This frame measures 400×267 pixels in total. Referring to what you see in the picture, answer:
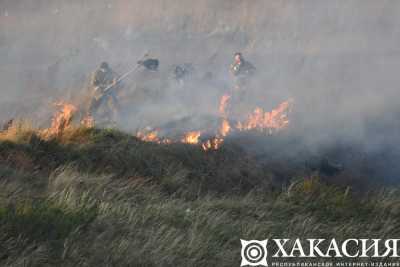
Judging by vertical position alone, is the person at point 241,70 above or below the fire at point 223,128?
above

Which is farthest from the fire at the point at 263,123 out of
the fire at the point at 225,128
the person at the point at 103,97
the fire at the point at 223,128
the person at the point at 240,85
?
the person at the point at 103,97

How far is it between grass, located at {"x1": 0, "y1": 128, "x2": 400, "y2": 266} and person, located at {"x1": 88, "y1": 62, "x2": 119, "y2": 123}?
35724mm

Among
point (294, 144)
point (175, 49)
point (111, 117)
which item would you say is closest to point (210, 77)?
point (111, 117)

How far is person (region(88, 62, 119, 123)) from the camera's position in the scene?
4765cm

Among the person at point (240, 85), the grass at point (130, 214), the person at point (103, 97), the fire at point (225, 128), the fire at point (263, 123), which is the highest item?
the person at point (240, 85)

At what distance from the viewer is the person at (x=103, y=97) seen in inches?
1876

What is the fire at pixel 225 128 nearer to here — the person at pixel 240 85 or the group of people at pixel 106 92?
the group of people at pixel 106 92

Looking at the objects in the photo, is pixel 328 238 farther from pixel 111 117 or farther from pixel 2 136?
pixel 111 117

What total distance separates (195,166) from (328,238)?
331 inches

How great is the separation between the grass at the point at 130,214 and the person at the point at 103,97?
1406 inches

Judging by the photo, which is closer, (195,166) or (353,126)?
(195,166)

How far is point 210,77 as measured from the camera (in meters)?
71.0

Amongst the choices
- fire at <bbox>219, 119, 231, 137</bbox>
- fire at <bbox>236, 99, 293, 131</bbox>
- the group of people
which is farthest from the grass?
the group of people

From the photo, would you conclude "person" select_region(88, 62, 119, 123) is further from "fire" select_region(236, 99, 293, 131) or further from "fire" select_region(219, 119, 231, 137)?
"fire" select_region(219, 119, 231, 137)
